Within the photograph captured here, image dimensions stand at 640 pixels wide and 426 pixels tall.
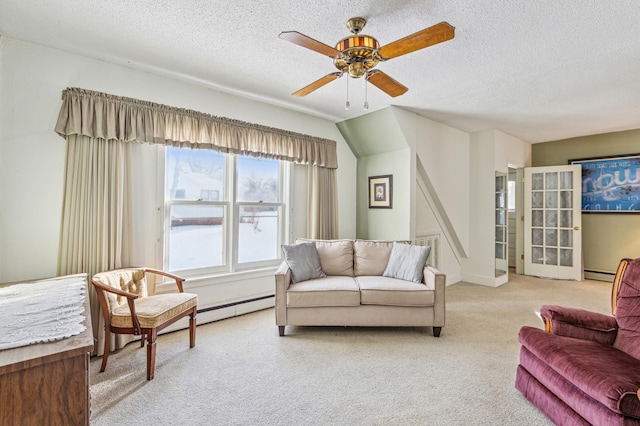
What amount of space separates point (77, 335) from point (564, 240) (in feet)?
21.7

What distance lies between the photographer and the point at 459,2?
1826mm

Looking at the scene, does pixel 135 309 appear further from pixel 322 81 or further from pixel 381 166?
pixel 381 166

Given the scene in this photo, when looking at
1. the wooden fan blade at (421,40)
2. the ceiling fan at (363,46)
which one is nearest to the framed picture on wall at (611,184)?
Answer: the ceiling fan at (363,46)

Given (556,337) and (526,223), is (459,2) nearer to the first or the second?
(556,337)

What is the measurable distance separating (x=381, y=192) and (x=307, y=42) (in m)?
2.87

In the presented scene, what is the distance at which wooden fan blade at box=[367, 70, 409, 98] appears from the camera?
2073 millimetres

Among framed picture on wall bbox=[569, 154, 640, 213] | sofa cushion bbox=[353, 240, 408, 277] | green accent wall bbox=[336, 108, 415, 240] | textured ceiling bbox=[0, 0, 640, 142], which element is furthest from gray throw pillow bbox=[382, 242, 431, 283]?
framed picture on wall bbox=[569, 154, 640, 213]

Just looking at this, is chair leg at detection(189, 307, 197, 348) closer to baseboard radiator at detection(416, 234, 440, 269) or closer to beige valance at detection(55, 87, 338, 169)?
beige valance at detection(55, 87, 338, 169)

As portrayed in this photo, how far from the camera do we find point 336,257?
135 inches

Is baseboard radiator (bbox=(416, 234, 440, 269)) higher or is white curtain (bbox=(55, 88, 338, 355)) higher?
white curtain (bbox=(55, 88, 338, 355))

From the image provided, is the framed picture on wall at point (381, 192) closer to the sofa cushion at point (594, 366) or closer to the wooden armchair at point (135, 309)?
the sofa cushion at point (594, 366)

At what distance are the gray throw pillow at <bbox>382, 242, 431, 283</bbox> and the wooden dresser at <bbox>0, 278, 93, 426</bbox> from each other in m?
2.68

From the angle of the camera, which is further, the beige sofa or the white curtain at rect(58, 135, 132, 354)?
the beige sofa

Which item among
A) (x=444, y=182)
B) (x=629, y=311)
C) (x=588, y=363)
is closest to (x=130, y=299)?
(x=588, y=363)
